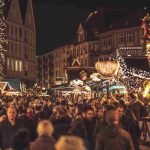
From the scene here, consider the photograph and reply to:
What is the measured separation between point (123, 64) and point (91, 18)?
7045cm

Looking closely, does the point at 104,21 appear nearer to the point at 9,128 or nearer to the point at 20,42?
the point at 20,42

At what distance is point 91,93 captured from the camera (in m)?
45.5

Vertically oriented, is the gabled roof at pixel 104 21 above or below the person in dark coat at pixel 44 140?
above

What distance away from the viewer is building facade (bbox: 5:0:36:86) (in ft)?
293

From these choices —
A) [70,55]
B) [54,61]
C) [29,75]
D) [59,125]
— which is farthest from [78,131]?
[54,61]

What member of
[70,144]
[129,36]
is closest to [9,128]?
[70,144]

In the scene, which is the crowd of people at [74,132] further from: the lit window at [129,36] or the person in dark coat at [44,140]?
the lit window at [129,36]

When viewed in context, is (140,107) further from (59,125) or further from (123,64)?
(123,64)

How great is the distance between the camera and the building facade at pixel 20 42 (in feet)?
293

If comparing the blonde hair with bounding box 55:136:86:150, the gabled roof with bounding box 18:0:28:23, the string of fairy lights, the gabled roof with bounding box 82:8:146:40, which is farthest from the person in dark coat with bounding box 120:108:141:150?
the gabled roof with bounding box 18:0:28:23

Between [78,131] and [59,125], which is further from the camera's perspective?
[59,125]

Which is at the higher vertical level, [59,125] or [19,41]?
[19,41]

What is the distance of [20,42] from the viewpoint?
3647 inches

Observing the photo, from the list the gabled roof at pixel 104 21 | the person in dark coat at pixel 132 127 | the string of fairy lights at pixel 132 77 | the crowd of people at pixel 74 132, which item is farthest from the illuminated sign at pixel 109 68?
the gabled roof at pixel 104 21
